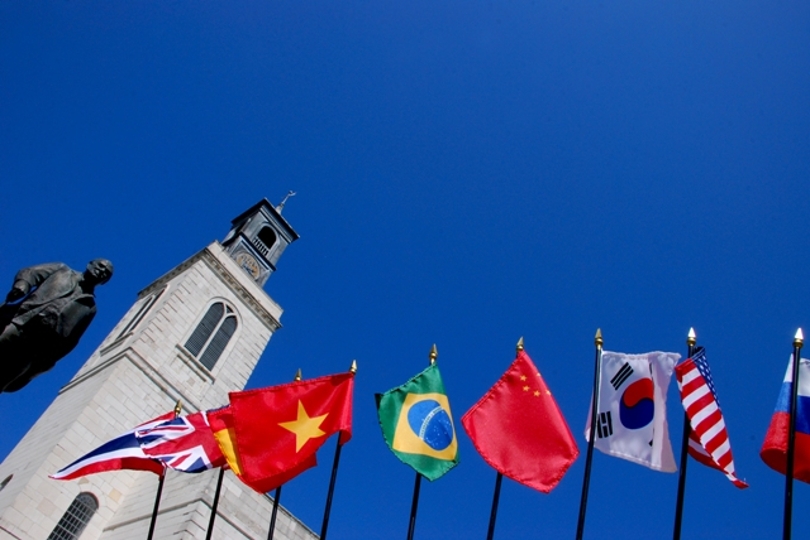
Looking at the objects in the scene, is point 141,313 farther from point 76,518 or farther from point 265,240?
point 76,518

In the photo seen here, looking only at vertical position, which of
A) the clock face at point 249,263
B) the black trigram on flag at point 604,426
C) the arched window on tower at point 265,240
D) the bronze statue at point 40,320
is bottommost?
the bronze statue at point 40,320

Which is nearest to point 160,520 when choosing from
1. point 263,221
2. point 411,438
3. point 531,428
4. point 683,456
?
point 411,438

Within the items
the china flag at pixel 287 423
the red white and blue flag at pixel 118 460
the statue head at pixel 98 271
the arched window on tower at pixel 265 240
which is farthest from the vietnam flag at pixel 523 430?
the arched window on tower at pixel 265 240

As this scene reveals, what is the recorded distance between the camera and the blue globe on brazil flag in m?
7.70

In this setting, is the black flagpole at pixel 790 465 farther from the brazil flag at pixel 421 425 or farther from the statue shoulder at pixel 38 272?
the statue shoulder at pixel 38 272

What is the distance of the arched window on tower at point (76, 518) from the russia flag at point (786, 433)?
18.2m

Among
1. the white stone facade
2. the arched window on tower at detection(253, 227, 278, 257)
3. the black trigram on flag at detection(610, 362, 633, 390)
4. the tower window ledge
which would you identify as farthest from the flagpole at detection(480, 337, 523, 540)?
the arched window on tower at detection(253, 227, 278, 257)

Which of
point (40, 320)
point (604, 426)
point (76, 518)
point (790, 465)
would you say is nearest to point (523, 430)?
point (604, 426)

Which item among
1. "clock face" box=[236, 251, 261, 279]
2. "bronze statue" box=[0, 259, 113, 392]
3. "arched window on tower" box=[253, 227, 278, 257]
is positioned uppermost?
"arched window on tower" box=[253, 227, 278, 257]

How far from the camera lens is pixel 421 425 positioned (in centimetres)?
780

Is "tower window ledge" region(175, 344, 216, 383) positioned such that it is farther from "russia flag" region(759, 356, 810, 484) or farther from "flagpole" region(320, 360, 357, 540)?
"russia flag" region(759, 356, 810, 484)

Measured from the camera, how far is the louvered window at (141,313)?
79.3 feet

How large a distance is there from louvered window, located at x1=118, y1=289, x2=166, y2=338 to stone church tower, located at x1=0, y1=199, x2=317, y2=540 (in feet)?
0.25

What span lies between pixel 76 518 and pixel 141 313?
10481 mm
